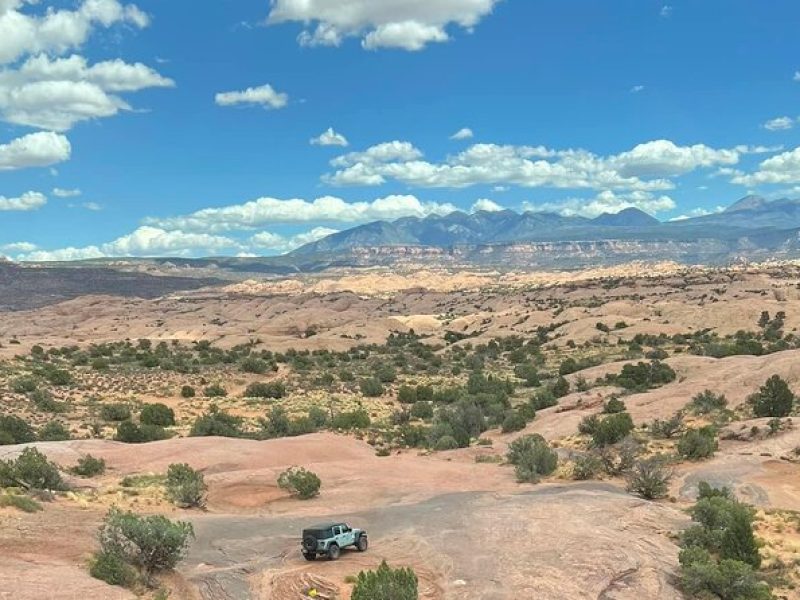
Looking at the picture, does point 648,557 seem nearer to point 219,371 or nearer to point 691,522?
point 691,522

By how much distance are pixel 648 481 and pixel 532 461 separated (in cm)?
580

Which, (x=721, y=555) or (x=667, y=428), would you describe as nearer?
(x=721, y=555)

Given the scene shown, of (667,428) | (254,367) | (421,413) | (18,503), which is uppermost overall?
(18,503)

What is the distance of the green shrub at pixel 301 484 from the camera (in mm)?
29109

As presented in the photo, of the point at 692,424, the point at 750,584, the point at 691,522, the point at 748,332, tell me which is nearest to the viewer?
the point at 750,584

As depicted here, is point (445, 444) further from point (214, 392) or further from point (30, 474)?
point (214, 392)

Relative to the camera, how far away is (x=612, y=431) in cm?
3784

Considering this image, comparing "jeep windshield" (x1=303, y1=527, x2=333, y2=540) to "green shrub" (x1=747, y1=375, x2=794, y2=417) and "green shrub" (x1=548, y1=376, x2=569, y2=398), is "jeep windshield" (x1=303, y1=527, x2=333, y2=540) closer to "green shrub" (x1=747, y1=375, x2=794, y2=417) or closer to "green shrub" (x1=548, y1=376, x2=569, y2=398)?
"green shrub" (x1=747, y1=375, x2=794, y2=417)

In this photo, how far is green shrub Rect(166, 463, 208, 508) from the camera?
89.0ft

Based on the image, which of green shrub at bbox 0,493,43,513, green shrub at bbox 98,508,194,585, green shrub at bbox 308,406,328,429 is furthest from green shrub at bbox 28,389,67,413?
green shrub at bbox 98,508,194,585

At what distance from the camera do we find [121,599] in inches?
631

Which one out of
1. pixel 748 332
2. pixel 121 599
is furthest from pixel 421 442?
pixel 748 332

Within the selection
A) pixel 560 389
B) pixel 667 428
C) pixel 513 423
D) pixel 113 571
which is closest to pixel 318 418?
pixel 513 423

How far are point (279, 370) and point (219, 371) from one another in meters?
6.66
